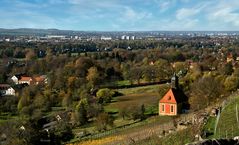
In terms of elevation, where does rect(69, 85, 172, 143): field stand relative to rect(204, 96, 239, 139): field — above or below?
below

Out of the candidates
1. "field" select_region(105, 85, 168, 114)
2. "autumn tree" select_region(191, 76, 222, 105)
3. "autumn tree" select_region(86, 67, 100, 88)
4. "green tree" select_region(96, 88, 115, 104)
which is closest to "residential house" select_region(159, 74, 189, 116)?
"autumn tree" select_region(191, 76, 222, 105)

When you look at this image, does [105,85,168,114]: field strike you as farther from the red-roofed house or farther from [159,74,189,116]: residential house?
the red-roofed house

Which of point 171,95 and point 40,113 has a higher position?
point 171,95

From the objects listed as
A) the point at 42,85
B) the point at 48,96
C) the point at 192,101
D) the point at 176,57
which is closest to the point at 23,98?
the point at 48,96

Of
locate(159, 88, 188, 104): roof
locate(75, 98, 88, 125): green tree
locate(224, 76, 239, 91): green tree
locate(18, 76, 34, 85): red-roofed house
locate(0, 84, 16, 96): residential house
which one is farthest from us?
locate(18, 76, 34, 85): red-roofed house

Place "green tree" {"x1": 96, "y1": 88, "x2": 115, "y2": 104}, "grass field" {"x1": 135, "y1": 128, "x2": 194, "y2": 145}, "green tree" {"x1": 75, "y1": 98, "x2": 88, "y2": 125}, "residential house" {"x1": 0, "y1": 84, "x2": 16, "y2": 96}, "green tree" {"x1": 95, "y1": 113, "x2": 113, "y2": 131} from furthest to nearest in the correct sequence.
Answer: "residential house" {"x1": 0, "y1": 84, "x2": 16, "y2": 96} → "green tree" {"x1": 96, "y1": 88, "x2": 115, "y2": 104} → "green tree" {"x1": 75, "y1": 98, "x2": 88, "y2": 125} → "green tree" {"x1": 95, "y1": 113, "x2": 113, "y2": 131} → "grass field" {"x1": 135, "y1": 128, "x2": 194, "y2": 145}

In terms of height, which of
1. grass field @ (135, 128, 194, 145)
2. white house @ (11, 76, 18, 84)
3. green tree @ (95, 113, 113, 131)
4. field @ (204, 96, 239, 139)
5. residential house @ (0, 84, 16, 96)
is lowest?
residential house @ (0, 84, 16, 96)

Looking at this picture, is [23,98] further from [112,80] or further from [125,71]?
[125,71]

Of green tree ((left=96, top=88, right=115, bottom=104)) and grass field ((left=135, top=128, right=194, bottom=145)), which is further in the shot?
green tree ((left=96, top=88, right=115, bottom=104))

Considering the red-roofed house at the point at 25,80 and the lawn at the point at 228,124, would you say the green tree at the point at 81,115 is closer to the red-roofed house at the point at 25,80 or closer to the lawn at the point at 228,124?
the lawn at the point at 228,124

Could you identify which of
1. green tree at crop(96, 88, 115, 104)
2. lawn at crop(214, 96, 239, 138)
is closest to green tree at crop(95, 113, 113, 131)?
green tree at crop(96, 88, 115, 104)

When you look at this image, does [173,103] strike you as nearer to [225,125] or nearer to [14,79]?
[225,125]
